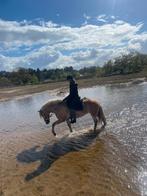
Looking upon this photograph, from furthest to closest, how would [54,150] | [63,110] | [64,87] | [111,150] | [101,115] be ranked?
1. [64,87]
2. [101,115]
3. [63,110]
4. [54,150]
5. [111,150]

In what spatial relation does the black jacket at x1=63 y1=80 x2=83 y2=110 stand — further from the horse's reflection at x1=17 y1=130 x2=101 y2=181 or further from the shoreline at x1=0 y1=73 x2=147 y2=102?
the shoreline at x1=0 y1=73 x2=147 y2=102

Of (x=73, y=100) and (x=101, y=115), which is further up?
(x=73, y=100)

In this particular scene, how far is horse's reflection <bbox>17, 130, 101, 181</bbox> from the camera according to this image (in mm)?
7750

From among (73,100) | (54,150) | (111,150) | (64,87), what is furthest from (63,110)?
(64,87)

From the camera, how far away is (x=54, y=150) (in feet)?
28.8

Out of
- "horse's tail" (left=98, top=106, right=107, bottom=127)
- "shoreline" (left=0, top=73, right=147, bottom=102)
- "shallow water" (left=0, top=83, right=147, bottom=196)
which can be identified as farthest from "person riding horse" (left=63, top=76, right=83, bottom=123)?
"shoreline" (left=0, top=73, right=147, bottom=102)

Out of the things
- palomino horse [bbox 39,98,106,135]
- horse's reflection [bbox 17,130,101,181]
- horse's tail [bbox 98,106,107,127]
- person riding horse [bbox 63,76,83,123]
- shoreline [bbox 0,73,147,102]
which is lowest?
shoreline [bbox 0,73,147,102]

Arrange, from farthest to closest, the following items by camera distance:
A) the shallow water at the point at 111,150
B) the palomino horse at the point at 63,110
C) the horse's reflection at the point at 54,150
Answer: the palomino horse at the point at 63,110 < the horse's reflection at the point at 54,150 < the shallow water at the point at 111,150

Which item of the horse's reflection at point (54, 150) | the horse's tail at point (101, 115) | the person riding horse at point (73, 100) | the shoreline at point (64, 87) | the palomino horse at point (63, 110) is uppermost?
the person riding horse at point (73, 100)

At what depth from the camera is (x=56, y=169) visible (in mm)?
7066

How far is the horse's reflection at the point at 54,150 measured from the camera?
305 inches

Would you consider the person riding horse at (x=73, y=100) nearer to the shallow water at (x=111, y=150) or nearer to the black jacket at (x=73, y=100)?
the black jacket at (x=73, y=100)

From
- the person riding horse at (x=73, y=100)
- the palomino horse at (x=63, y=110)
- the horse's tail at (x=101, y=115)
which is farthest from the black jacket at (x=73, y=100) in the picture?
the horse's tail at (x=101, y=115)

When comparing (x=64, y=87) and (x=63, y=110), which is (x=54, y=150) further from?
(x=64, y=87)
